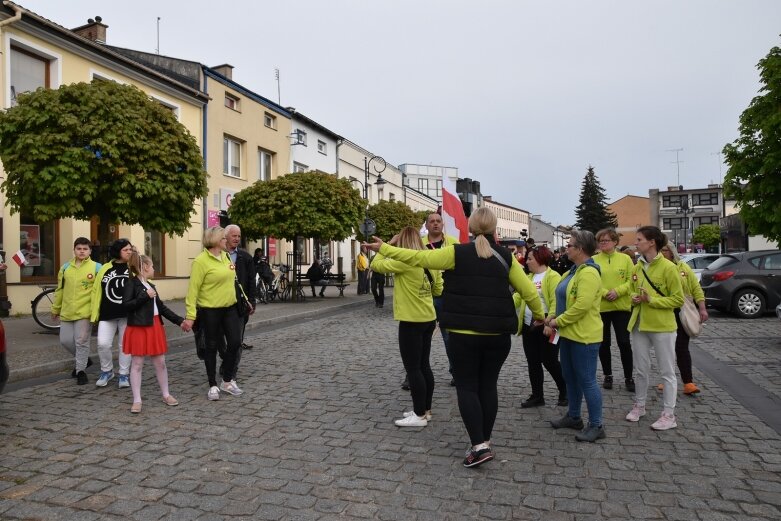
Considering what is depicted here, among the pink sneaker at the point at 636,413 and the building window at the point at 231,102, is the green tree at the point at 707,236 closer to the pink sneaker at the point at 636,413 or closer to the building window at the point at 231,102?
the building window at the point at 231,102

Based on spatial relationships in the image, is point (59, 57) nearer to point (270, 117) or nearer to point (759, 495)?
point (270, 117)

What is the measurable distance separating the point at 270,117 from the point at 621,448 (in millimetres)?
24469

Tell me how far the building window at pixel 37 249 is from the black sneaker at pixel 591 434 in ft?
45.7

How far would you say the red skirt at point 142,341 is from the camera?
556 cm

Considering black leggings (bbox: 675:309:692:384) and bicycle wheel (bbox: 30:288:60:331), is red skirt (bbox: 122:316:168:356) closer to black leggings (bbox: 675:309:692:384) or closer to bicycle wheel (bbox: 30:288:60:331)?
black leggings (bbox: 675:309:692:384)

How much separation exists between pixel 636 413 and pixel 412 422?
198 centimetres

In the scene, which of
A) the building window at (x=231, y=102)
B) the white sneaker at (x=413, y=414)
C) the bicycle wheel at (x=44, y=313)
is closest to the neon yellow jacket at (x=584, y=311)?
the white sneaker at (x=413, y=414)

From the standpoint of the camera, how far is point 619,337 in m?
6.18

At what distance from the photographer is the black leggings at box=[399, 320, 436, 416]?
4832 millimetres

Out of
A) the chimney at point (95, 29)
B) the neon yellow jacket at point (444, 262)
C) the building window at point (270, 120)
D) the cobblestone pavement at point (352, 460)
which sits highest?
the chimney at point (95, 29)

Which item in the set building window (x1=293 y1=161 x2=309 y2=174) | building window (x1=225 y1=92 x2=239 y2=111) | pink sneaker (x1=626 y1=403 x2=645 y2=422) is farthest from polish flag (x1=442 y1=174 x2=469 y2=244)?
building window (x1=293 y1=161 x2=309 y2=174)

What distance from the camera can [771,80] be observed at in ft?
58.6

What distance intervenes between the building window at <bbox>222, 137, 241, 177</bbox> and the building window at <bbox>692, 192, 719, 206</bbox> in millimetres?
82262

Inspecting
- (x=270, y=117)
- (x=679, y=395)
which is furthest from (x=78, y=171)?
(x=270, y=117)
